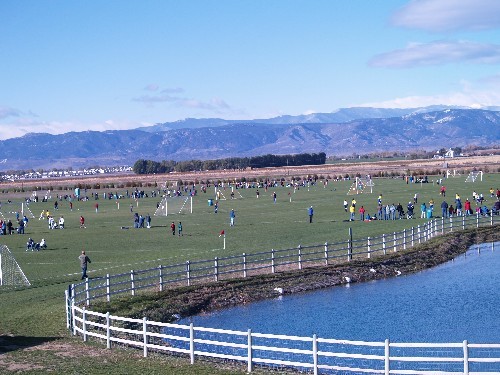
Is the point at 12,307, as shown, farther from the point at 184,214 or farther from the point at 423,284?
the point at 184,214

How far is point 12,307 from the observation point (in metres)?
30.5

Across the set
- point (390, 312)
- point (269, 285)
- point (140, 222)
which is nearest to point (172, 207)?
point (140, 222)

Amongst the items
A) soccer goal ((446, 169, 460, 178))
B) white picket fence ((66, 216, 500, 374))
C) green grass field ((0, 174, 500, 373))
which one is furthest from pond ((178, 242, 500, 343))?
soccer goal ((446, 169, 460, 178))

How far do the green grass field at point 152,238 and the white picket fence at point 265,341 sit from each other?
1634 millimetres

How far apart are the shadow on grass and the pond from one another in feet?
23.9

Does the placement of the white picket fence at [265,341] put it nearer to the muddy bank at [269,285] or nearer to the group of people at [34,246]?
the muddy bank at [269,285]

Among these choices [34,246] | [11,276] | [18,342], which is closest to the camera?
[18,342]

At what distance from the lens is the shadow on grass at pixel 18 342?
900 inches

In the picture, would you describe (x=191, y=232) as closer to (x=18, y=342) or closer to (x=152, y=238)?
(x=152, y=238)

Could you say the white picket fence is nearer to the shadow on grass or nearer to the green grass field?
the shadow on grass

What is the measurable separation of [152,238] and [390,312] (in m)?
28.0

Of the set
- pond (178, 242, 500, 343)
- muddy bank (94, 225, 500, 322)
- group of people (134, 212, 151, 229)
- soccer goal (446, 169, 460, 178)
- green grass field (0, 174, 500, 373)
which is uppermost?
soccer goal (446, 169, 460, 178)

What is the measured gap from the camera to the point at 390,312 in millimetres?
30859

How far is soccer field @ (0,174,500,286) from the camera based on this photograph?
43.7 meters
